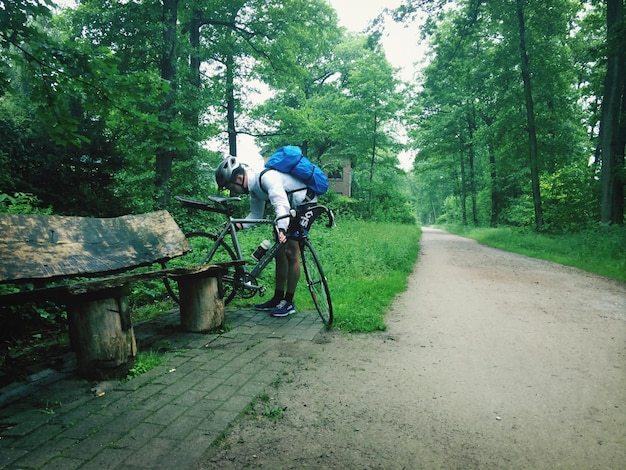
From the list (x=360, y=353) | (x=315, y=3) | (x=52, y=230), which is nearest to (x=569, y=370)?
(x=360, y=353)

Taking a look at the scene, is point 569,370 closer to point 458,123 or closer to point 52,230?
point 52,230

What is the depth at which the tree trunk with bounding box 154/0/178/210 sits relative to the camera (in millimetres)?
9570

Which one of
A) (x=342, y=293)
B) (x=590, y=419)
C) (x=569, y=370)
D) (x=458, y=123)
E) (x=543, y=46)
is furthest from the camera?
(x=458, y=123)

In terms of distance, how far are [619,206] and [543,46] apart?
7663mm

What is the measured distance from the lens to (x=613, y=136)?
36.8 feet

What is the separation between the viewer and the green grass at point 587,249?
26.0 ft

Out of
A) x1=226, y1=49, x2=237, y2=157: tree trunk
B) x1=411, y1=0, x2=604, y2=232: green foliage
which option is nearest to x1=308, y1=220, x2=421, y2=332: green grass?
x1=411, y1=0, x2=604, y2=232: green foliage

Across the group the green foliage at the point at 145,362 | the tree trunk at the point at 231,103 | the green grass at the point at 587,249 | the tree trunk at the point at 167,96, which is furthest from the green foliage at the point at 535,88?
the green foliage at the point at 145,362

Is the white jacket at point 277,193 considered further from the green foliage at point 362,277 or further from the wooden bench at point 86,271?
the green foliage at point 362,277

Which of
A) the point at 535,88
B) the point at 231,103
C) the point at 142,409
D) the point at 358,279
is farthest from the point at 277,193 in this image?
the point at 535,88

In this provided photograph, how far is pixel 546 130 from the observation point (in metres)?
17.5

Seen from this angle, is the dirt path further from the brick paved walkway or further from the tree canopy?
the tree canopy

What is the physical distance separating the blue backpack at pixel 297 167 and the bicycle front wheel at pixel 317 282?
0.71 metres

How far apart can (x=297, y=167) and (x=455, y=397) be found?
112 inches
